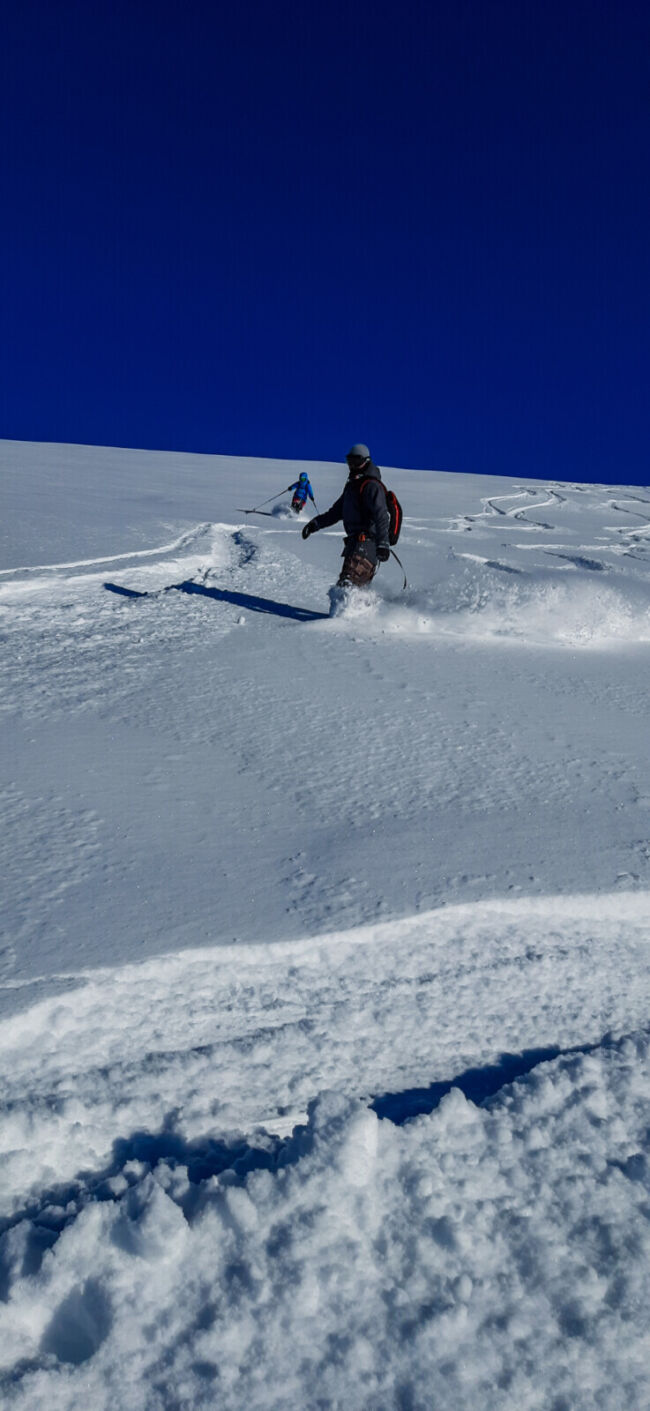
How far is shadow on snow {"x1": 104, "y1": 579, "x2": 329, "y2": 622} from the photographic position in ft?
22.0

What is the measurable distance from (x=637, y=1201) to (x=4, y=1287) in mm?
1183

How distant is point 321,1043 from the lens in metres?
2.14

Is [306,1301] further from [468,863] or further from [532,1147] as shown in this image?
[468,863]

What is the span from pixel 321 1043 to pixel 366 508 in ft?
16.6

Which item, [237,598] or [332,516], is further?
[237,598]

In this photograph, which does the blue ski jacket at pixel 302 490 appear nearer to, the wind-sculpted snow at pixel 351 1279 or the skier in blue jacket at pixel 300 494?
the skier in blue jacket at pixel 300 494

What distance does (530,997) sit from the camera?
2.35 meters

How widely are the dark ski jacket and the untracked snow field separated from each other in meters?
2.05

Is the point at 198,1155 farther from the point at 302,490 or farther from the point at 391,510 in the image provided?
the point at 302,490

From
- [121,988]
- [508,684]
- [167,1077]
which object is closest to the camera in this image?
[167,1077]

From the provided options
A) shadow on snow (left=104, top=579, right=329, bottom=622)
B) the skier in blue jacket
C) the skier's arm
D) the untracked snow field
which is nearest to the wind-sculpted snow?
the untracked snow field

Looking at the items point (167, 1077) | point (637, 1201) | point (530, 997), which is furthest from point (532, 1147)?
point (167, 1077)

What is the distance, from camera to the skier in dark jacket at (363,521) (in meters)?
6.57

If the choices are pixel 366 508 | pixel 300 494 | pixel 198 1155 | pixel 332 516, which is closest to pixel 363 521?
pixel 366 508
